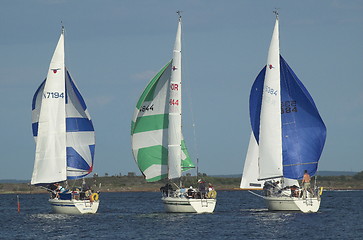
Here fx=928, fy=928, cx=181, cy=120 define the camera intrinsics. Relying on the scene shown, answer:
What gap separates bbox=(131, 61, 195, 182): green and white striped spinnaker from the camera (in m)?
67.4

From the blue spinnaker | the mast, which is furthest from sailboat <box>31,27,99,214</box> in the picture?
the blue spinnaker

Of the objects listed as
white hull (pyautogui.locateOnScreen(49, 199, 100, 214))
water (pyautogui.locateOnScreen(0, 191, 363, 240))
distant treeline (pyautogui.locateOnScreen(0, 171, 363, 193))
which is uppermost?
distant treeline (pyautogui.locateOnScreen(0, 171, 363, 193))

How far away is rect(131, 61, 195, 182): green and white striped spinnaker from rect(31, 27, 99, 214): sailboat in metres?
4.74

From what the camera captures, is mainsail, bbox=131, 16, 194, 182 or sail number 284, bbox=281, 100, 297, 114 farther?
mainsail, bbox=131, 16, 194, 182

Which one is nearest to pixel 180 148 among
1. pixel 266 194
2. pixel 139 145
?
pixel 139 145

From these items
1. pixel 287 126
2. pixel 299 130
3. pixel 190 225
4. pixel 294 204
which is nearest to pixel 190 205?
pixel 190 225

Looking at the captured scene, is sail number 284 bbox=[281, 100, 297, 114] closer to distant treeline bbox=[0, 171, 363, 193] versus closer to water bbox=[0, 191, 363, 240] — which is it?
water bbox=[0, 191, 363, 240]

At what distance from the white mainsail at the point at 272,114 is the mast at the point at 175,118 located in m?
6.00

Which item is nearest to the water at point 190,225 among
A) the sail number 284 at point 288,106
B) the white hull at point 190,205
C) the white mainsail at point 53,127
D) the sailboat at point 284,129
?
the white hull at point 190,205

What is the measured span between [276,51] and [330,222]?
13.1 m

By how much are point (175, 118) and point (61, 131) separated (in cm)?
907

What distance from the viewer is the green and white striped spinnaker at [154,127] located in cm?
6744

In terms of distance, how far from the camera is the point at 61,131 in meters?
69.4

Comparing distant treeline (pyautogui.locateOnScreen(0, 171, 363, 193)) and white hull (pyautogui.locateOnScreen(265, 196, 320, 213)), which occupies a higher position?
distant treeline (pyautogui.locateOnScreen(0, 171, 363, 193))
